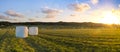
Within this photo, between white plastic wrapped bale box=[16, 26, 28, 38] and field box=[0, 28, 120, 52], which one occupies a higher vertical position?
white plastic wrapped bale box=[16, 26, 28, 38]

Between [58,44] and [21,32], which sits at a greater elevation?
→ [21,32]

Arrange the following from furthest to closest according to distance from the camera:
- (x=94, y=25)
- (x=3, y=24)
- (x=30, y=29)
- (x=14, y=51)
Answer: (x=94, y=25) < (x=3, y=24) < (x=30, y=29) < (x=14, y=51)

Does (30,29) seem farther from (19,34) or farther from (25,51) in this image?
(25,51)

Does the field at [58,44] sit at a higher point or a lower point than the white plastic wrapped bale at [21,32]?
lower

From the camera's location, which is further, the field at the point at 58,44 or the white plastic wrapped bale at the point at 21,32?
the white plastic wrapped bale at the point at 21,32

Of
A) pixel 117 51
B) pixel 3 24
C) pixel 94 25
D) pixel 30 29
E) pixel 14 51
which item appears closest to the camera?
pixel 14 51

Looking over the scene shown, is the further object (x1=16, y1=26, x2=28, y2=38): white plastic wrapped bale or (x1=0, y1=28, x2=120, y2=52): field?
(x1=16, y1=26, x2=28, y2=38): white plastic wrapped bale

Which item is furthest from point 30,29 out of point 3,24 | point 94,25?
point 94,25

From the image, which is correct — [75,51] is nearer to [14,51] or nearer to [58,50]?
[58,50]

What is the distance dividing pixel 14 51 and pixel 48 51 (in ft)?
9.69

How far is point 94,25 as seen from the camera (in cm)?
18712

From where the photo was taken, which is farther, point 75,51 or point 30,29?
point 30,29

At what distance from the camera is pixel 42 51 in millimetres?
24750

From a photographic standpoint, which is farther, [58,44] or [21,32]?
[21,32]
